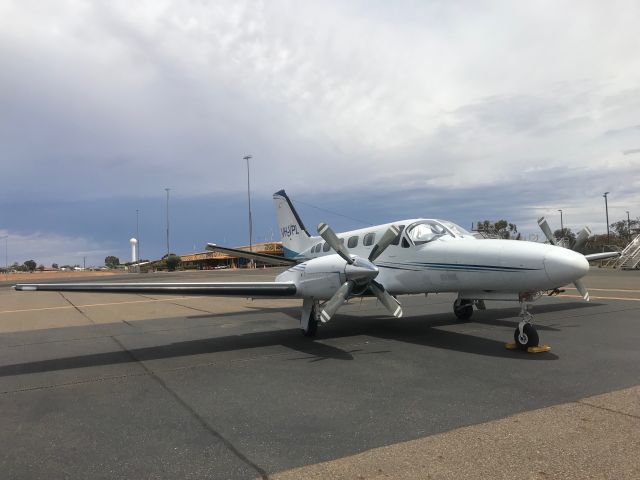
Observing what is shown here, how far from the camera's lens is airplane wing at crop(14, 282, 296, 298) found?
8.70 metres

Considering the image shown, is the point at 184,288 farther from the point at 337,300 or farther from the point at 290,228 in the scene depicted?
the point at 290,228

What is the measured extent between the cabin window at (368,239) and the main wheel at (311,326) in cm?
258

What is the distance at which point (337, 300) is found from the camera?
9.66 metres

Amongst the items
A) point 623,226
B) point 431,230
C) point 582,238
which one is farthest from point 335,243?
point 623,226

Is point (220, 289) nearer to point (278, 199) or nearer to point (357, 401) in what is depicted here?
point (357, 401)

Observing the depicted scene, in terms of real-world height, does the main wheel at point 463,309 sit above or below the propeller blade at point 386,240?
below

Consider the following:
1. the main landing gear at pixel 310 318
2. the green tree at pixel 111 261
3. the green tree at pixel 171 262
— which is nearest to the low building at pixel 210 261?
the green tree at pixel 171 262

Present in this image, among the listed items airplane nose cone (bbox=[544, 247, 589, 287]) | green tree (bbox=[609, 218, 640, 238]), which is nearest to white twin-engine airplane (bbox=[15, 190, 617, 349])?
airplane nose cone (bbox=[544, 247, 589, 287])

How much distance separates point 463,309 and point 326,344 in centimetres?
501

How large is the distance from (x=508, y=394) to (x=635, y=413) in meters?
1.41

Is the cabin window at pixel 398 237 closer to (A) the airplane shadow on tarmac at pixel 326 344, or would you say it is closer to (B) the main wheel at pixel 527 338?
(A) the airplane shadow on tarmac at pixel 326 344

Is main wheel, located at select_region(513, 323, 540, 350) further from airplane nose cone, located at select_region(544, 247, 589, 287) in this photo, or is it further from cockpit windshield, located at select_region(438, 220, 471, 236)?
cockpit windshield, located at select_region(438, 220, 471, 236)

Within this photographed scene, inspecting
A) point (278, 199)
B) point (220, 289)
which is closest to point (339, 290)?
point (220, 289)

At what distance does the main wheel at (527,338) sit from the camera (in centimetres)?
855
